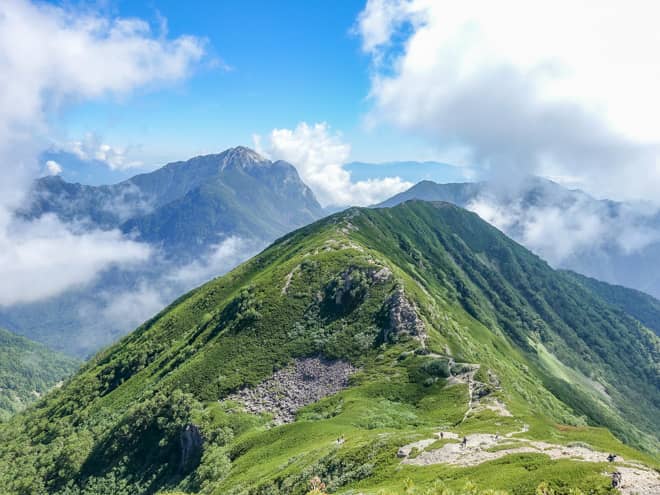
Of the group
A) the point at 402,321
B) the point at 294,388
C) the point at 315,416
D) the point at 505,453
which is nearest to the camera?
the point at 505,453

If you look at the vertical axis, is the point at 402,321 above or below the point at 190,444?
above

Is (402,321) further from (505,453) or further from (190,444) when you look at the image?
(505,453)

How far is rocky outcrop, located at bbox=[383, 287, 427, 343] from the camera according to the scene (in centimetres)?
11550

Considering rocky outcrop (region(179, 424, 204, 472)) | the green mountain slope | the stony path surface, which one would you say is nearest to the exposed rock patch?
the green mountain slope

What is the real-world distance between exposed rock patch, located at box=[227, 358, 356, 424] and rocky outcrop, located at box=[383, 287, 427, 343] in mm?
15614

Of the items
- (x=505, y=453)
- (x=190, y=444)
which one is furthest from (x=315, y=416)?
(x=505, y=453)

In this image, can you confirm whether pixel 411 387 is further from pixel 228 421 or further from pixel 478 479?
pixel 478 479

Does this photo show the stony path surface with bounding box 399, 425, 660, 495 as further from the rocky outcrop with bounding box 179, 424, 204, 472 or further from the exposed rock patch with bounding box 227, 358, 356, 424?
the rocky outcrop with bounding box 179, 424, 204, 472

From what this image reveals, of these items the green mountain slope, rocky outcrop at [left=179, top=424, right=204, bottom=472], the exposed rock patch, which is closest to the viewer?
the green mountain slope

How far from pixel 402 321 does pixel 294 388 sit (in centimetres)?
3487

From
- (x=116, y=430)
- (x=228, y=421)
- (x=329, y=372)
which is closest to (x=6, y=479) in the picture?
(x=116, y=430)

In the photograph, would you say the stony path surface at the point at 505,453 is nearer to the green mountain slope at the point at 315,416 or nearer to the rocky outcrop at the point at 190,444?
the green mountain slope at the point at 315,416

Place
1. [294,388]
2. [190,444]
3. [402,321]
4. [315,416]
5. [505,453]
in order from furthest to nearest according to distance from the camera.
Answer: [402,321]
[294,388]
[190,444]
[315,416]
[505,453]

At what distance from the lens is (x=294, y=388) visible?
109m
